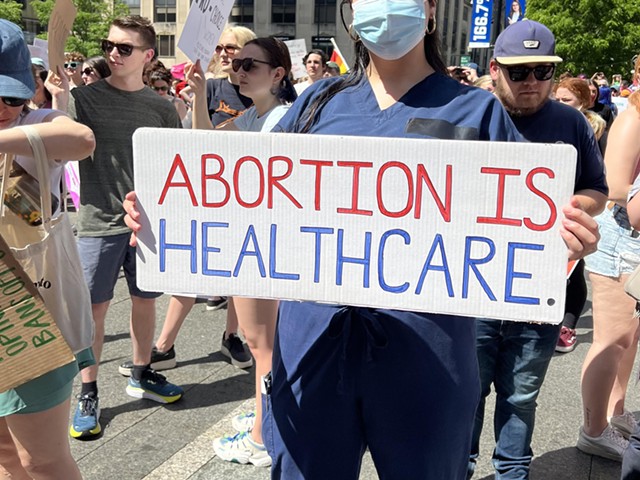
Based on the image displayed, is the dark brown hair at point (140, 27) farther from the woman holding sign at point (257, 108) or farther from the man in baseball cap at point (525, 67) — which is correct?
the man in baseball cap at point (525, 67)

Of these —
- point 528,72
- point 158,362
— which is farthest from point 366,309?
point 158,362

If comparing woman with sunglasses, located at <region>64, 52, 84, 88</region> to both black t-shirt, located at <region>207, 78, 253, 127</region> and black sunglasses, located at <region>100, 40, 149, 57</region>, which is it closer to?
black t-shirt, located at <region>207, 78, 253, 127</region>

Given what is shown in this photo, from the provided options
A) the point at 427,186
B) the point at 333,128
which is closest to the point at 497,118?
the point at 427,186

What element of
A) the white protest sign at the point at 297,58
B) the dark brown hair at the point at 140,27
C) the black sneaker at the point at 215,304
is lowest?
the black sneaker at the point at 215,304

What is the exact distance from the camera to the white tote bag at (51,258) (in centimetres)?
188

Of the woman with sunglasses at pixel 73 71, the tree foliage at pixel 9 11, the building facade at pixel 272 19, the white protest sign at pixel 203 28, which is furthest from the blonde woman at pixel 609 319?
the building facade at pixel 272 19

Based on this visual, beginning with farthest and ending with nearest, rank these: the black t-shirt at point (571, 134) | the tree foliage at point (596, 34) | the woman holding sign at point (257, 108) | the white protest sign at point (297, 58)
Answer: the tree foliage at point (596, 34), the white protest sign at point (297, 58), the woman holding sign at point (257, 108), the black t-shirt at point (571, 134)

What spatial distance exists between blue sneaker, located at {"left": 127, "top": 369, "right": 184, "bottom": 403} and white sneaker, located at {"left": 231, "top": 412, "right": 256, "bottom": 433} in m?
0.41

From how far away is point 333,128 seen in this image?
5.38 ft

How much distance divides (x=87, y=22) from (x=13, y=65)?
40730 mm

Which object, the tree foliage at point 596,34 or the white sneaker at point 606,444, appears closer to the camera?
the white sneaker at point 606,444

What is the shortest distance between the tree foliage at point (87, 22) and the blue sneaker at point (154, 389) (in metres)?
36.4

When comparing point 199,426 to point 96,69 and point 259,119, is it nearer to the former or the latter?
point 259,119

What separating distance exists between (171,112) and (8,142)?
1.81 meters
